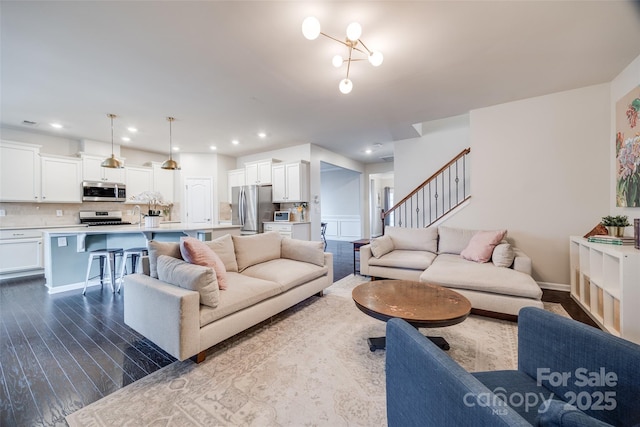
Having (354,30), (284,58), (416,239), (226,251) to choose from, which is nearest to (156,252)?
(226,251)

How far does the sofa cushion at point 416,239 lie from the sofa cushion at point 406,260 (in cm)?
15

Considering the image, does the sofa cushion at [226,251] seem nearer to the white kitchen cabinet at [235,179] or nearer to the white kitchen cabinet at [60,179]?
the white kitchen cabinet at [235,179]

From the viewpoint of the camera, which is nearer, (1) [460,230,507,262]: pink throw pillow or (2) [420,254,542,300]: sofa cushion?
(2) [420,254,542,300]: sofa cushion

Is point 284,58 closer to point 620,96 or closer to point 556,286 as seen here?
point 620,96

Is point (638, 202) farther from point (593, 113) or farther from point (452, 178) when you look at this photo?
point (452, 178)

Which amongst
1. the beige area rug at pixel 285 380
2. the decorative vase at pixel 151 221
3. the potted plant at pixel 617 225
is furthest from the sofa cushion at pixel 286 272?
the potted plant at pixel 617 225

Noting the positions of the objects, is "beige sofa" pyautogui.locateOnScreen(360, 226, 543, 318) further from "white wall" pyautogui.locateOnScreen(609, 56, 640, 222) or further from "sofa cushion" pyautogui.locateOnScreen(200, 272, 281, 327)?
"sofa cushion" pyautogui.locateOnScreen(200, 272, 281, 327)

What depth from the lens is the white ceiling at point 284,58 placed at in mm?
2002

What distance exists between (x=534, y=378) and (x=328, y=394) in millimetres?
1093

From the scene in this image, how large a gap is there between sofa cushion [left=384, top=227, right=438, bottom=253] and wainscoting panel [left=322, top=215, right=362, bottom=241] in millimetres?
4313

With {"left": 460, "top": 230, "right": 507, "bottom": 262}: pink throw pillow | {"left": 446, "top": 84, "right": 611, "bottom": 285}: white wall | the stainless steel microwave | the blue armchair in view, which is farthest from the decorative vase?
{"left": 446, "top": 84, "right": 611, "bottom": 285}: white wall

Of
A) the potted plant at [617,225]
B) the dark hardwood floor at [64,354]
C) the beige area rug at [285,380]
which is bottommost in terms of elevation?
the dark hardwood floor at [64,354]

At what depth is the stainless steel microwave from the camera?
17.2ft

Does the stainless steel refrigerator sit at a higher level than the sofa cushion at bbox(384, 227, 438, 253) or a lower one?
higher
